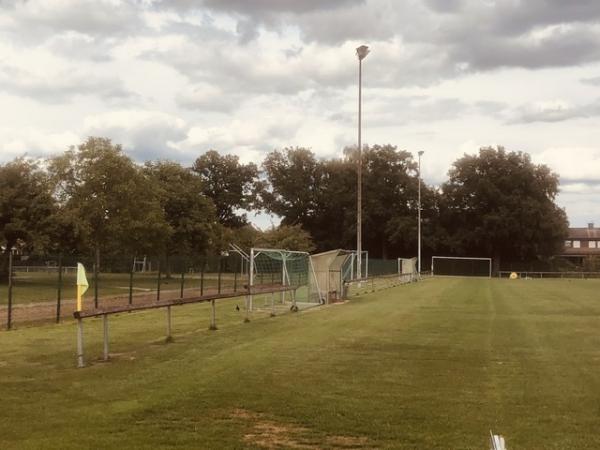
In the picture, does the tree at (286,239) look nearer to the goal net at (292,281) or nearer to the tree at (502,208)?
the tree at (502,208)

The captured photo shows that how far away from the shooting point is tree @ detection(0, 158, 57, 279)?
38781mm

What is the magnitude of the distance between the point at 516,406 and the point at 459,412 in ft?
2.67

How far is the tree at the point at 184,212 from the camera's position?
61.6m

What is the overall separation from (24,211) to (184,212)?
24.0 m

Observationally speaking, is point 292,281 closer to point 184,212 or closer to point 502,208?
point 184,212

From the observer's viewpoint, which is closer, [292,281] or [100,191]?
[292,281]

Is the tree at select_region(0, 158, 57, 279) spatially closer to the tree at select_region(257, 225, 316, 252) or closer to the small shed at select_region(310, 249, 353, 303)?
the small shed at select_region(310, 249, 353, 303)

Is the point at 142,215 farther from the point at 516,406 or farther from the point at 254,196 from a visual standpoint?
the point at 254,196

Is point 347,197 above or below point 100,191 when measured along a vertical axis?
above

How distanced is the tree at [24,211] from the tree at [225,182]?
1980 inches

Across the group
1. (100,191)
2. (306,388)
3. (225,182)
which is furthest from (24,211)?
(225,182)

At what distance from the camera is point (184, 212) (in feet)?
206

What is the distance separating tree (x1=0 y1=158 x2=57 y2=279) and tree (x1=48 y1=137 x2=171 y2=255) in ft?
6.16

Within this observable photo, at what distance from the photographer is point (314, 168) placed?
9656cm
